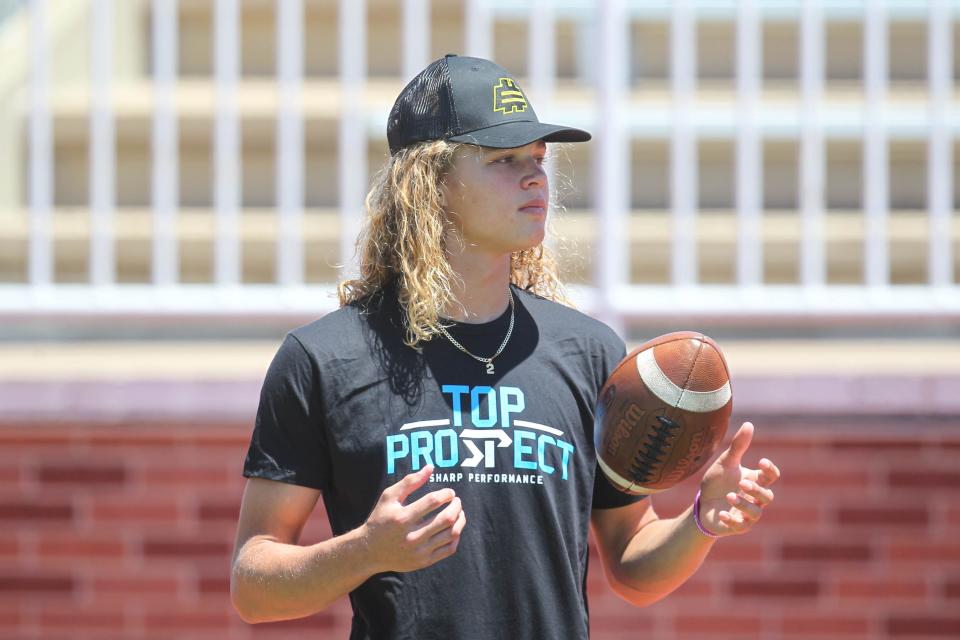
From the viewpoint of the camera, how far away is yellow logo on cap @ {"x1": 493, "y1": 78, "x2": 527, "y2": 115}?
7.98 feet

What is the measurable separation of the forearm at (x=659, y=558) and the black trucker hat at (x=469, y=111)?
0.75 metres

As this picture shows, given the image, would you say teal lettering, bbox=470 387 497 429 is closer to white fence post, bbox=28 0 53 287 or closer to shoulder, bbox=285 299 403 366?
shoulder, bbox=285 299 403 366

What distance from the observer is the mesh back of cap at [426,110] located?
244 centimetres

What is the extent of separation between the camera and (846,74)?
661 centimetres

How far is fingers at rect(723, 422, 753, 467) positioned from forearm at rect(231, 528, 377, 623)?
660 millimetres

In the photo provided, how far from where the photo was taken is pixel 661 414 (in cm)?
243

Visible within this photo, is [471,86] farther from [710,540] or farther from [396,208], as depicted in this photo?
[710,540]

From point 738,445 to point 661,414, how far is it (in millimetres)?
167

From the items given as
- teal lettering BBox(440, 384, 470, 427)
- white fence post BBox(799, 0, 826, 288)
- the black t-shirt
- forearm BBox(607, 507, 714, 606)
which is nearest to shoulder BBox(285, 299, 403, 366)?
the black t-shirt

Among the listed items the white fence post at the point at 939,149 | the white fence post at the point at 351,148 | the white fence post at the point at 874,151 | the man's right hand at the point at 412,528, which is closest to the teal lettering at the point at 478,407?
the man's right hand at the point at 412,528

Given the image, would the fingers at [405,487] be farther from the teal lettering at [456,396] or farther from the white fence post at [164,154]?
the white fence post at [164,154]

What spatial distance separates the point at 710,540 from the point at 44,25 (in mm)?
3223

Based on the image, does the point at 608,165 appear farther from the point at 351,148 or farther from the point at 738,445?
the point at 738,445

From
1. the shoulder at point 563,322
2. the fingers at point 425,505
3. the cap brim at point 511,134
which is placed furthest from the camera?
the shoulder at point 563,322
